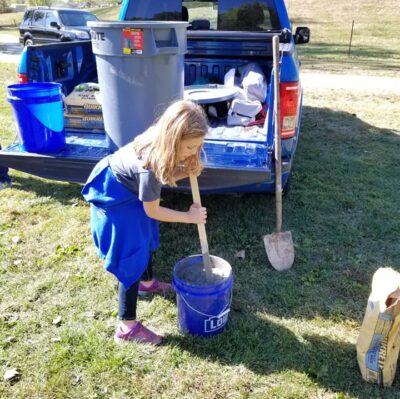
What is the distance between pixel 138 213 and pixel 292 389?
1.21 metres

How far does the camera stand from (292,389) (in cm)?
233

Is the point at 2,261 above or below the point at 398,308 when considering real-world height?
below

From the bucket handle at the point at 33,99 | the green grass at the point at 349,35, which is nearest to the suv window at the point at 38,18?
the green grass at the point at 349,35

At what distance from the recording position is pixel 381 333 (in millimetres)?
2246

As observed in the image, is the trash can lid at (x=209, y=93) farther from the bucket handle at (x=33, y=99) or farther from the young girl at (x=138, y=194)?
the young girl at (x=138, y=194)

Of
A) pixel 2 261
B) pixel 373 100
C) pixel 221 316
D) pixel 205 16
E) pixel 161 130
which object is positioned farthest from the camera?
pixel 373 100

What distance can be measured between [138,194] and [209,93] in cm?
203

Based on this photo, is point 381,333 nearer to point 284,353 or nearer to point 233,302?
point 284,353

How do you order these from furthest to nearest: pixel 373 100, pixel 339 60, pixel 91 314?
pixel 339 60 < pixel 373 100 < pixel 91 314

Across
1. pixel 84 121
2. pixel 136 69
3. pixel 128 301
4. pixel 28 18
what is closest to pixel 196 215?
pixel 128 301

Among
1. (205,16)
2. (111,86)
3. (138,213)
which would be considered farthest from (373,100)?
(138,213)

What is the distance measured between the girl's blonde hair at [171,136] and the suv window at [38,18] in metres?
15.1

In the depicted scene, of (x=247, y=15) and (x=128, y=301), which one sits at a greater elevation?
(x=247, y=15)

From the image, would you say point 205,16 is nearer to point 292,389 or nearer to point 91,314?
point 91,314
